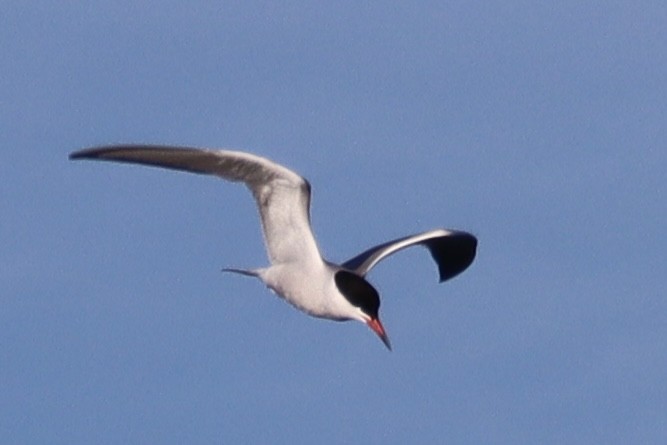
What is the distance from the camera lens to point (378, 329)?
2311 centimetres

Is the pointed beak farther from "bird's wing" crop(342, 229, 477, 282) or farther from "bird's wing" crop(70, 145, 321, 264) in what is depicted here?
"bird's wing" crop(342, 229, 477, 282)

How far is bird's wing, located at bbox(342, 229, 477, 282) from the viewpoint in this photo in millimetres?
24797

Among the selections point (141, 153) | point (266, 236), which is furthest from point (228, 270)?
point (141, 153)

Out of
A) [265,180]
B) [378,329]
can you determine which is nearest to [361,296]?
[378,329]

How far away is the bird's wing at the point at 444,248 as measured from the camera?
81.4ft

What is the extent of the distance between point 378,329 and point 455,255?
313cm

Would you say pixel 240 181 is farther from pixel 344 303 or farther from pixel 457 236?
pixel 457 236

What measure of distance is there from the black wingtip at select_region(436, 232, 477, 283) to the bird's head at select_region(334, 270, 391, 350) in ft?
9.75

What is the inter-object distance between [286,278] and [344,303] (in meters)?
0.63

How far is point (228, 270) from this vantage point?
76.7 ft

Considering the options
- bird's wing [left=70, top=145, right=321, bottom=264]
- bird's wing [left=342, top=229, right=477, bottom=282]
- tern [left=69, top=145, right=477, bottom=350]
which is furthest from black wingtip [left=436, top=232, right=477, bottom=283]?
bird's wing [left=70, top=145, right=321, bottom=264]

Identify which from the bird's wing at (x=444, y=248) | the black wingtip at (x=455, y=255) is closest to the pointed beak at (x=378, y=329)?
the bird's wing at (x=444, y=248)

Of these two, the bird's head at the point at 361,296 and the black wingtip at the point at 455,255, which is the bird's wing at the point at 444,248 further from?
the bird's head at the point at 361,296

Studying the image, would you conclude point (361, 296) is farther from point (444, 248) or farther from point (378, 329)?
point (444, 248)
